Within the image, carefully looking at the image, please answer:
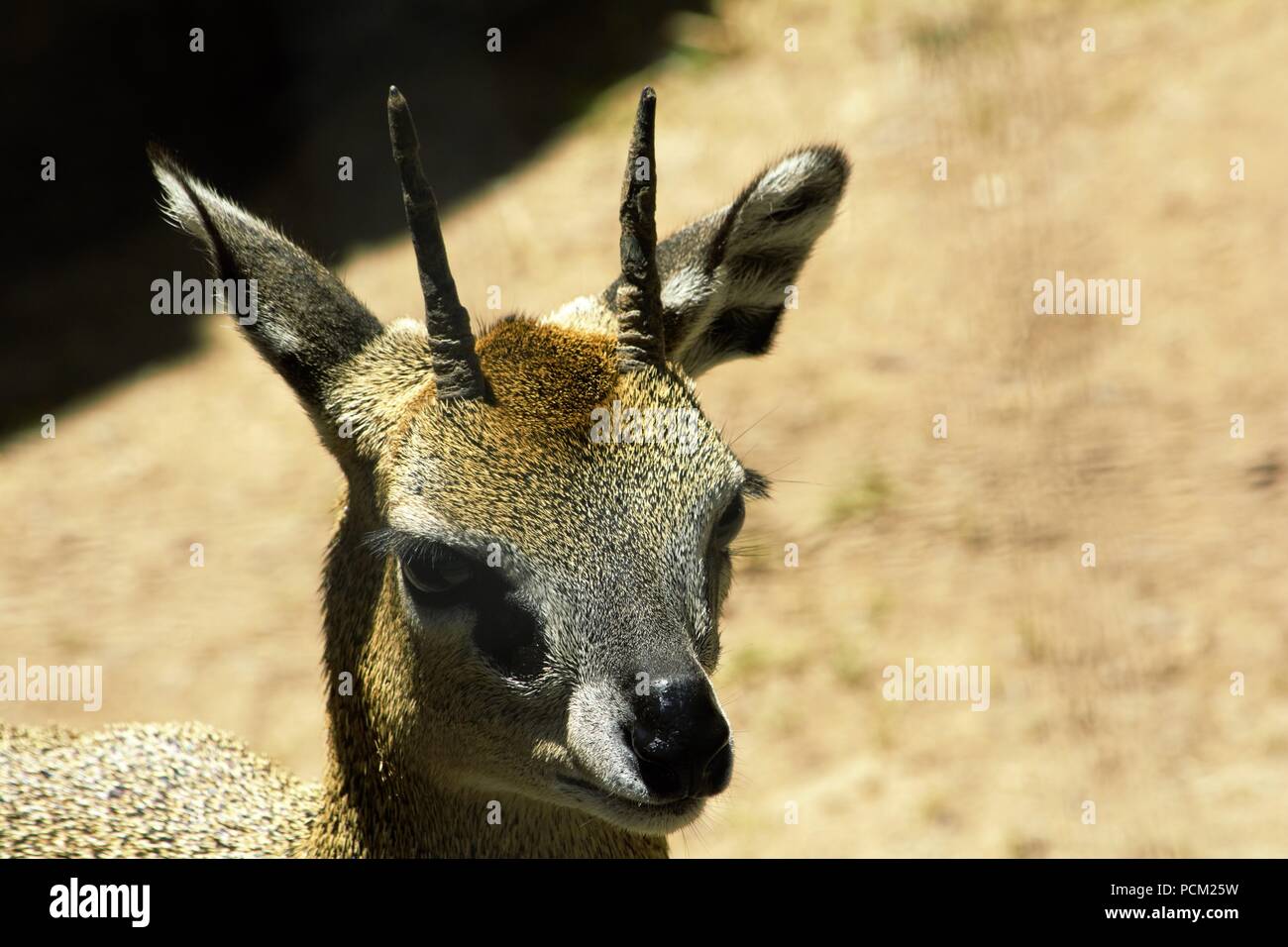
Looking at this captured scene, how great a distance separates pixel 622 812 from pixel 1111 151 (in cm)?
847

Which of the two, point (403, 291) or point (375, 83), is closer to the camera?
point (403, 291)

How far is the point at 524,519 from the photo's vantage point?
4.31 meters

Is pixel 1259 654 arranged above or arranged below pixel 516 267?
below

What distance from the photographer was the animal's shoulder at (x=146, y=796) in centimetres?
546

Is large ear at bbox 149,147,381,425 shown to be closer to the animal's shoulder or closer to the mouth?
the mouth

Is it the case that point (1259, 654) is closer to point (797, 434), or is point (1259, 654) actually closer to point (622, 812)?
point (797, 434)

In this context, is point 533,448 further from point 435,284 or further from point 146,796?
point 146,796

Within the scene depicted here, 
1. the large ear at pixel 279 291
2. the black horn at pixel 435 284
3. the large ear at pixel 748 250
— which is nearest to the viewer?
the black horn at pixel 435 284

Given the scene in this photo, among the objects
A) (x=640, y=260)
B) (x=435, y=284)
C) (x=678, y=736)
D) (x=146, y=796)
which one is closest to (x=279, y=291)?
(x=435, y=284)

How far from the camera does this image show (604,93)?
13922 millimetres

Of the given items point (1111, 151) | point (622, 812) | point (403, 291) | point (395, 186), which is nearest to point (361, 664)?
point (622, 812)

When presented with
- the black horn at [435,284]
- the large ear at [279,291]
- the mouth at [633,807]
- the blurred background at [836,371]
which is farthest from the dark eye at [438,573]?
the blurred background at [836,371]

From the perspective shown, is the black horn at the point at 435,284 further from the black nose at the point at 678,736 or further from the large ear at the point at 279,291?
the black nose at the point at 678,736

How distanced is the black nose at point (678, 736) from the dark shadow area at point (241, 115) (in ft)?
30.3
